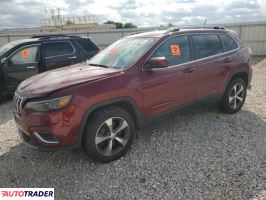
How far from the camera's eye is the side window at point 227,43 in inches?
193

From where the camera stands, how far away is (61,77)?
348 cm

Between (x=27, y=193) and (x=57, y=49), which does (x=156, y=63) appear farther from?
(x=57, y=49)

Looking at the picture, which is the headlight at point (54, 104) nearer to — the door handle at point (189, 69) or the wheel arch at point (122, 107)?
the wheel arch at point (122, 107)

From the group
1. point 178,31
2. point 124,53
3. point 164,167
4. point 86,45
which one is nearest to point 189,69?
point 178,31

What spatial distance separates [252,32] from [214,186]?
1617 centimetres

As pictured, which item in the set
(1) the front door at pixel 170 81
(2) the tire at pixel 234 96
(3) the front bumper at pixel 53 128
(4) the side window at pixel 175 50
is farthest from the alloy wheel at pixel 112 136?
(2) the tire at pixel 234 96

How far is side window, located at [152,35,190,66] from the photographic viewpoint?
12.9 feet

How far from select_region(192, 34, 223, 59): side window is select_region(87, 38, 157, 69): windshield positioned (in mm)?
893

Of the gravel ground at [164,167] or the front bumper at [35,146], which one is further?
the front bumper at [35,146]

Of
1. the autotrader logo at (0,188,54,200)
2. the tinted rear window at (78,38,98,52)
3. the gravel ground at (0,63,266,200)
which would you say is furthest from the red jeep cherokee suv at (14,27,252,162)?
the tinted rear window at (78,38,98,52)

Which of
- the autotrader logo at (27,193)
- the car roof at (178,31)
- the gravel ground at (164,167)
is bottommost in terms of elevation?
the autotrader logo at (27,193)

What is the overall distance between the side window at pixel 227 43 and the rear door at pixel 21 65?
475cm

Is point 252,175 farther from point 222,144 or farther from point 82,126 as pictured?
point 82,126

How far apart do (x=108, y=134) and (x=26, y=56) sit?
14.6ft
